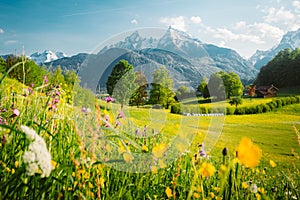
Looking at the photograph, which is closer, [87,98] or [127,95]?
[87,98]

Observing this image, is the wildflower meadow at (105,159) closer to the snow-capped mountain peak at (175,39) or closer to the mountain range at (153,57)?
the mountain range at (153,57)

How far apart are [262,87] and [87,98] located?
44.9 metres

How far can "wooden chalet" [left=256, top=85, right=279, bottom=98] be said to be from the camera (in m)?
41.5

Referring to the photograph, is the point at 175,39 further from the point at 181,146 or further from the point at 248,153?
the point at 248,153

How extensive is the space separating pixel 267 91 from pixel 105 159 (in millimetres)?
43940

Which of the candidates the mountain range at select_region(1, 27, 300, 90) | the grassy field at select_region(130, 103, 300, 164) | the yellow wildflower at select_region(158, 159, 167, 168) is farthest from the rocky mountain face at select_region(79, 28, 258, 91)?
the yellow wildflower at select_region(158, 159, 167, 168)

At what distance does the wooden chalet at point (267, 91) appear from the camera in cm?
4153

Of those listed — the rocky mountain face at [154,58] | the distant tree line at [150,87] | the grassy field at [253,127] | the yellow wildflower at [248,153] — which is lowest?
the grassy field at [253,127]

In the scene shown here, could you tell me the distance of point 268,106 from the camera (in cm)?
2681

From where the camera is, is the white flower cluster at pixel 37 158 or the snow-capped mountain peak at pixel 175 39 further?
the snow-capped mountain peak at pixel 175 39

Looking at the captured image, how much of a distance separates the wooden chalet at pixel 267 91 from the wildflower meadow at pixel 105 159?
40.2 m

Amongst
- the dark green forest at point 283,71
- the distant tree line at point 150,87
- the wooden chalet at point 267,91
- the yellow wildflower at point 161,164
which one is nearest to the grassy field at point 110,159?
the yellow wildflower at point 161,164

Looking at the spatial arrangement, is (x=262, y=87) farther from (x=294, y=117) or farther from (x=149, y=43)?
(x=149, y=43)

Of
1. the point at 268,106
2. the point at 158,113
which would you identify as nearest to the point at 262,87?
the point at 268,106
